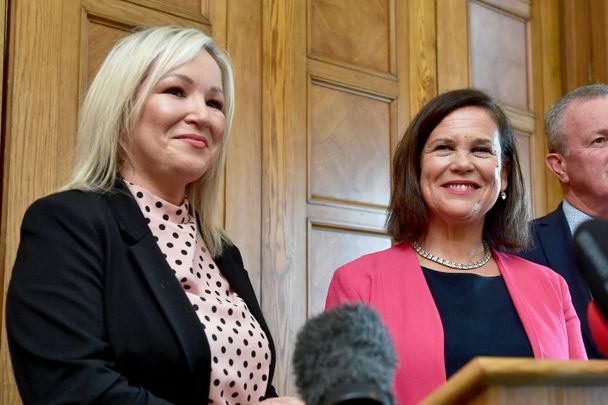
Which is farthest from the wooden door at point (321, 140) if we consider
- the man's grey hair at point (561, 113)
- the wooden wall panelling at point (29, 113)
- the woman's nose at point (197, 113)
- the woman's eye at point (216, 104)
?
the woman's nose at point (197, 113)

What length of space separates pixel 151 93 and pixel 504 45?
2268 millimetres

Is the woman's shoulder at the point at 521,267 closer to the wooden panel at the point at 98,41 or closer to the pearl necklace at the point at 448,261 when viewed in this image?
the pearl necklace at the point at 448,261

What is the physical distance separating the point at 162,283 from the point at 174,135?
344 millimetres

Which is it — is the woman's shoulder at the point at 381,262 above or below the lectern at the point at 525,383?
above

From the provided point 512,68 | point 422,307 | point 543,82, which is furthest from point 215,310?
point 543,82

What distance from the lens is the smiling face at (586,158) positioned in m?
2.78

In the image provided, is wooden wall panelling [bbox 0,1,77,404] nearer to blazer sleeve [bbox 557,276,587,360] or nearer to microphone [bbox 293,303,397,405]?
blazer sleeve [bbox 557,276,587,360]

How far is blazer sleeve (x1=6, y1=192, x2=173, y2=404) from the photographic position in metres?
1.45

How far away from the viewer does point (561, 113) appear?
116 inches

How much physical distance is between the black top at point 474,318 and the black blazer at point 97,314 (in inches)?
25.0

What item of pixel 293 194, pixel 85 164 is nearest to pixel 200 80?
pixel 85 164

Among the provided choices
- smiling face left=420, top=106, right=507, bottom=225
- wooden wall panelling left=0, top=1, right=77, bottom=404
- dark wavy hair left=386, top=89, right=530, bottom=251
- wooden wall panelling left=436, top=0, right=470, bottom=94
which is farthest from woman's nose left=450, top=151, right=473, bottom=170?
wooden wall panelling left=436, top=0, right=470, bottom=94

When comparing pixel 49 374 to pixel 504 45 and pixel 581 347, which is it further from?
pixel 504 45

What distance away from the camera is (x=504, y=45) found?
3.71 metres
